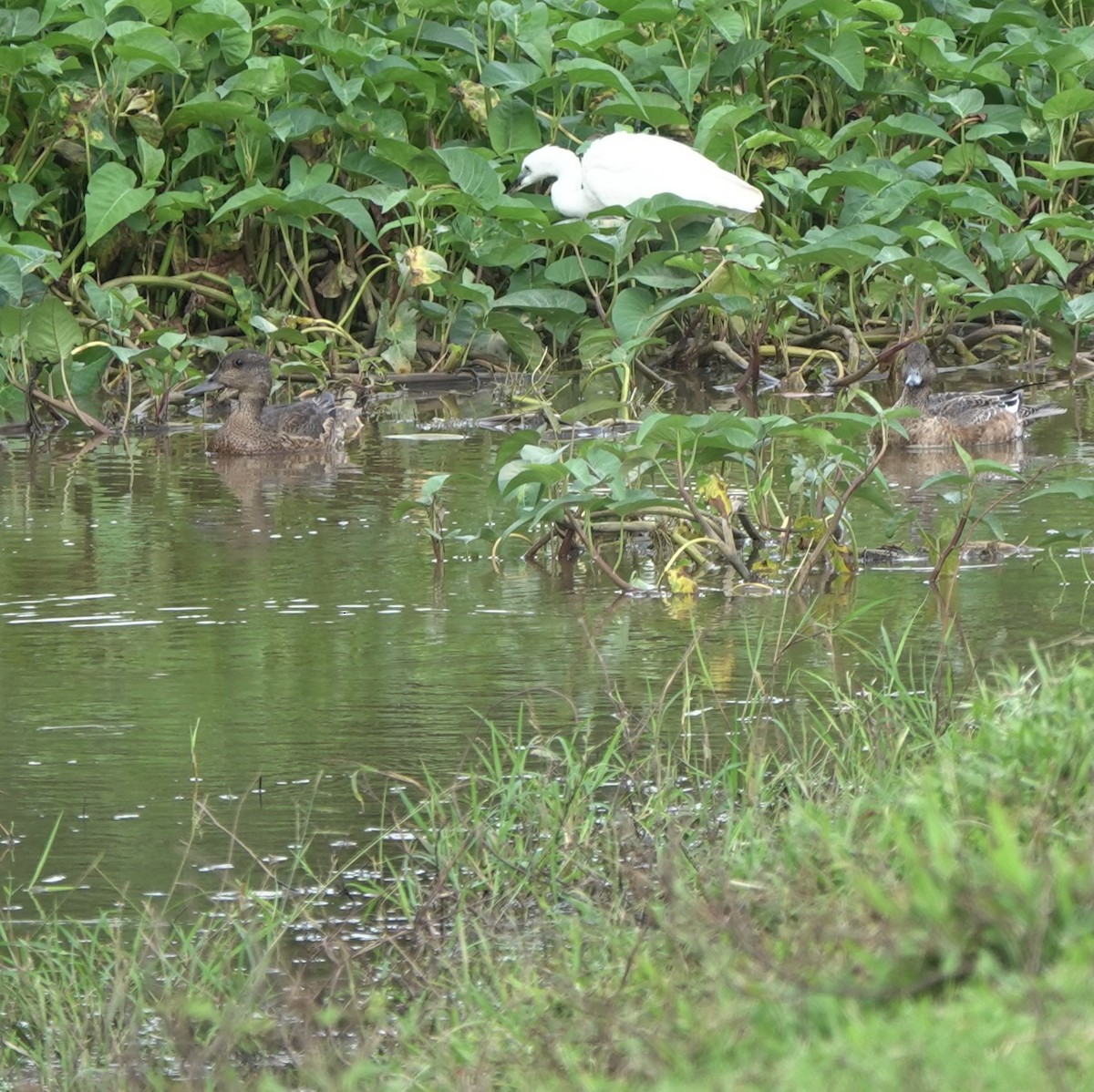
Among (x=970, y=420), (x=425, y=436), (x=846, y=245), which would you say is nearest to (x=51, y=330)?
(x=425, y=436)

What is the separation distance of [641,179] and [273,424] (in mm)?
2448

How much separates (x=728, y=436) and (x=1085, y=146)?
729cm

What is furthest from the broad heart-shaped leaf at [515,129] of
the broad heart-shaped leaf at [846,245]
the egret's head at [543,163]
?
the broad heart-shaped leaf at [846,245]

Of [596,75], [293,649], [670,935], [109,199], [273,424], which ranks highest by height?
[596,75]

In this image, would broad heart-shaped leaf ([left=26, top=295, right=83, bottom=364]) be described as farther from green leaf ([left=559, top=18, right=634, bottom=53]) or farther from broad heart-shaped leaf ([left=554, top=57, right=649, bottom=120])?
green leaf ([left=559, top=18, right=634, bottom=53])

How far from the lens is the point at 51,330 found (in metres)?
9.02

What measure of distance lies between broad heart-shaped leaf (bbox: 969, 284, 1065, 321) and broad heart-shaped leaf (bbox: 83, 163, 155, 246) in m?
3.78

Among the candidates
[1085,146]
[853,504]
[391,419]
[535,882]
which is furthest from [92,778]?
[1085,146]

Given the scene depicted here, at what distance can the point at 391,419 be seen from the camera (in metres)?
9.43

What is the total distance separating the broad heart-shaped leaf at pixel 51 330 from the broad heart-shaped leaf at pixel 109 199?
998 mm

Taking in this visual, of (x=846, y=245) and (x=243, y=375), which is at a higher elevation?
(x=846, y=245)

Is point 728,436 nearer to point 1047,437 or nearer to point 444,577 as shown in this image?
point 444,577

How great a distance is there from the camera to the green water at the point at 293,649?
415 centimetres

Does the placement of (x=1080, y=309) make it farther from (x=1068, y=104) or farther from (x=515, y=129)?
(x=515, y=129)
